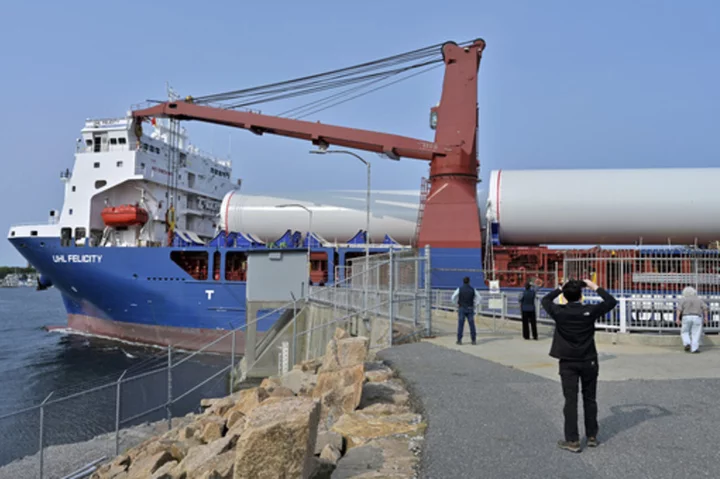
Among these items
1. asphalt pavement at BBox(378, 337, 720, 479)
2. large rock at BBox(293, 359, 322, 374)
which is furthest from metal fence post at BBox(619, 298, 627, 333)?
large rock at BBox(293, 359, 322, 374)

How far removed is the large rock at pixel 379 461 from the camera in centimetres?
417

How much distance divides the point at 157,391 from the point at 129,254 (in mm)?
12723

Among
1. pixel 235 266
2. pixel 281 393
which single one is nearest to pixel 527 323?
pixel 281 393

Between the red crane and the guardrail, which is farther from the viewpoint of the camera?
the red crane

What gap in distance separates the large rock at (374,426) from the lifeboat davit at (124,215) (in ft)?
92.6

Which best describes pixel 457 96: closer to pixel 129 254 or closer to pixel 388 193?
pixel 388 193

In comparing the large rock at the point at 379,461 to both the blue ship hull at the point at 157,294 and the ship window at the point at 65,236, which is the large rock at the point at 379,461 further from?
the ship window at the point at 65,236

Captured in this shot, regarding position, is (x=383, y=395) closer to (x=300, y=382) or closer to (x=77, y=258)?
(x=300, y=382)

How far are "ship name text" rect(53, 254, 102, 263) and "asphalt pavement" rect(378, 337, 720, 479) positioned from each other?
25.0m

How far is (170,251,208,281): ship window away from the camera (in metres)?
29.1

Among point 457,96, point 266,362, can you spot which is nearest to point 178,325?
point 266,362

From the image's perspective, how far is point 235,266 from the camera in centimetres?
2908

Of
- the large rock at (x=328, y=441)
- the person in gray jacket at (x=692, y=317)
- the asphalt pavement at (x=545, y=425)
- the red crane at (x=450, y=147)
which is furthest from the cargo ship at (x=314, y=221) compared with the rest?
the large rock at (x=328, y=441)

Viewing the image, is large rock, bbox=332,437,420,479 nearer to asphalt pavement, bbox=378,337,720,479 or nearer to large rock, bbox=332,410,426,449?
asphalt pavement, bbox=378,337,720,479
